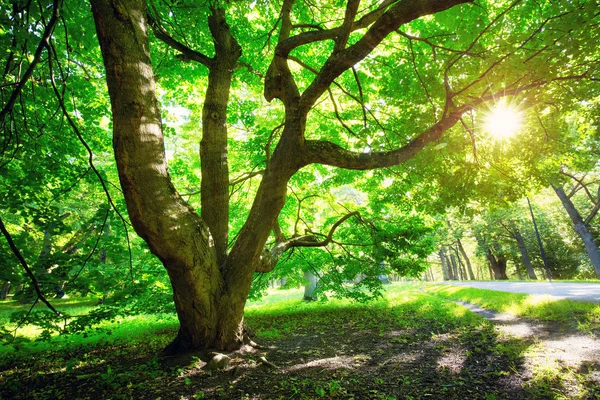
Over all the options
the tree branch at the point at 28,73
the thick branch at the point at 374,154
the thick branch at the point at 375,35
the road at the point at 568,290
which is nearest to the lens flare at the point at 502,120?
the thick branch at the point at 374,154

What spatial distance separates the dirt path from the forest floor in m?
0.03

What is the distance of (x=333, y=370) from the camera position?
383 centimetres

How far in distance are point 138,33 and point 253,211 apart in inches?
101

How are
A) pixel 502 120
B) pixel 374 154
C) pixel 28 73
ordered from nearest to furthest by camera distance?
1. pixel 28 73
2. pixel 374 154
3. pixel 502 120

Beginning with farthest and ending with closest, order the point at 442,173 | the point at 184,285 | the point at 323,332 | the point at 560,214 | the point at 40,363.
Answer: the point at 560,214 → the point at 323,332 → the point at 442,173 → the point at 40,363 → the point at 184,285

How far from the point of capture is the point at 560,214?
28.3 meters

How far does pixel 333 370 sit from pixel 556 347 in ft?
11.8

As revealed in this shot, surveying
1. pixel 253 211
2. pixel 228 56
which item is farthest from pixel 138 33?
pixel 253 211

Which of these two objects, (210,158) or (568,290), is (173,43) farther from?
(568,290)

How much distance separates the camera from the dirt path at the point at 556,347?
12.1 feet

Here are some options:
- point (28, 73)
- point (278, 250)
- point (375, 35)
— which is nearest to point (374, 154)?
point (375, 35)

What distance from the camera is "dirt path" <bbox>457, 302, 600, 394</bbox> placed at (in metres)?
3.70

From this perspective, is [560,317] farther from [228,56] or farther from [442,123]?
[228,56]

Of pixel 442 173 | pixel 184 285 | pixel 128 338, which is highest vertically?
pixel 442 173
